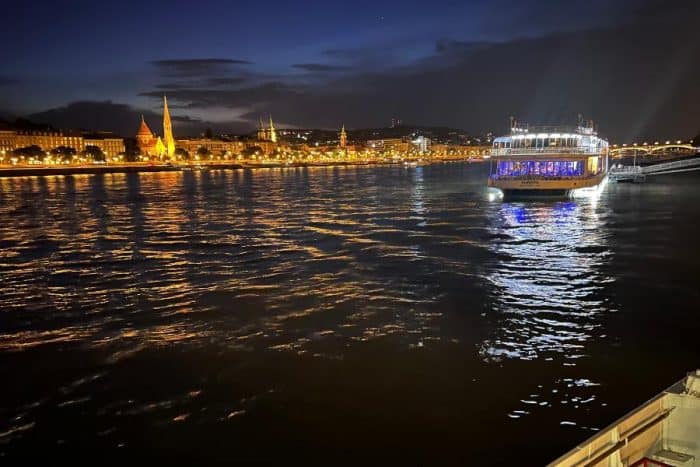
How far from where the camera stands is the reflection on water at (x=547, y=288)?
11.8 metres

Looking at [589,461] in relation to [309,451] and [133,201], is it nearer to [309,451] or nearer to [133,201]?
[309,451]

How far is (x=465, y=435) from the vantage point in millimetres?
8297

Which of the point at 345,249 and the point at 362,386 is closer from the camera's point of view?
the point at 362,386

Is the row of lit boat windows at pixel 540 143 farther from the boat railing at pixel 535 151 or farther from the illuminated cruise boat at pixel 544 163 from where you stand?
the boat railing at pixel 535 151

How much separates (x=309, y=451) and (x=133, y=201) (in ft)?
176

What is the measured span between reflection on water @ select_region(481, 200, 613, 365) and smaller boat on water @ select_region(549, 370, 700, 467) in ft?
18.1

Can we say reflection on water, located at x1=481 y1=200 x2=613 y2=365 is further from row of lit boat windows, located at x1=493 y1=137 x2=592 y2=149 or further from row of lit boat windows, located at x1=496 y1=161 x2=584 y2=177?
row of lit boat windows, located at x1=493 y1=137 x2=592 y2=149

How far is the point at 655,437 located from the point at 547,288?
11.4m

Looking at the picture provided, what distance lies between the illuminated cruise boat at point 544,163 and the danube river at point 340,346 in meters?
18.5

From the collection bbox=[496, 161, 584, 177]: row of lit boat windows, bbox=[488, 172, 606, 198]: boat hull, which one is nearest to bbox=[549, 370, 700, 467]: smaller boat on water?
bbox=[488, 172, 606, 198]: boat hull

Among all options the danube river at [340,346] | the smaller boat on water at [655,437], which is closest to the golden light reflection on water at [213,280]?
the danube river at [340,346]

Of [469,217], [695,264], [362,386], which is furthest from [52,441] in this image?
[469,217]

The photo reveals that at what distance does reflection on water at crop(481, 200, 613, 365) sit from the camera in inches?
466

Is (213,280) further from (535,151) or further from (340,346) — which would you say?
(535,151)
